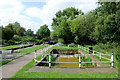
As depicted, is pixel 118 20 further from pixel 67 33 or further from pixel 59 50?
pixel 67 33

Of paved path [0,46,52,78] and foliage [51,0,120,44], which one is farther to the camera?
foliage [51,0,120,44]

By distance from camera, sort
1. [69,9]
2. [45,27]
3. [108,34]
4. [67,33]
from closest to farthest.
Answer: [108,34] < [67,33] < [69,9] < [45,27]

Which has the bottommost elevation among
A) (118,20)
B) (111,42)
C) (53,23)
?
(111,42)

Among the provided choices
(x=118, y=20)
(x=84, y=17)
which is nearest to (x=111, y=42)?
(x=118, y=20)

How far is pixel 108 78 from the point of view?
492 cm

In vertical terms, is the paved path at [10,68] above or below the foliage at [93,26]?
below

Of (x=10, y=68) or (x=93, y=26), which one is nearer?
(x=10, y=68)

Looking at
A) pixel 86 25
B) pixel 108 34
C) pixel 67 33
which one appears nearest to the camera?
pixel 108 34

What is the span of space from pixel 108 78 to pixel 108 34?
10.0 m

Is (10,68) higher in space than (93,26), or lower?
lower

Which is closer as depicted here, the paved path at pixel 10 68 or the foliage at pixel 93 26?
the paved path at pixel 10 68

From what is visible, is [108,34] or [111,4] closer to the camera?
[111,4]

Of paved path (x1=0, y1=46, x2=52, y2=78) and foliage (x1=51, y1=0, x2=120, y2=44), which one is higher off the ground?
foliage (x1=51, y1=0, x2=120, y2=44)

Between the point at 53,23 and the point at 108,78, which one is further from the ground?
the point at 53,23
